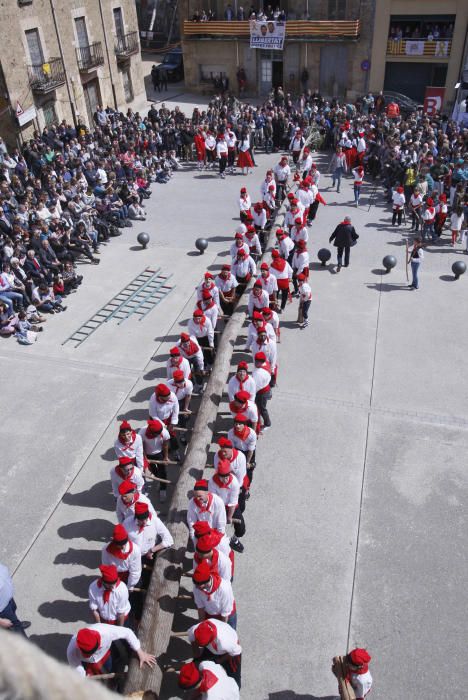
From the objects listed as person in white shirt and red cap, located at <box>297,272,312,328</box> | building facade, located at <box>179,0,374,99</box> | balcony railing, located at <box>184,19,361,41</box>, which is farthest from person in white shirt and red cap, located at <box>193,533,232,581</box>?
balcony railing, located at <box>184,19,361,41</box>

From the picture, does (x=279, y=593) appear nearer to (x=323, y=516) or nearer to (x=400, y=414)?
(x=323, y=516)

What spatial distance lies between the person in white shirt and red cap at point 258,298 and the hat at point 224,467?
457 cm

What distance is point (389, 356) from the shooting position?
12023 millimetres

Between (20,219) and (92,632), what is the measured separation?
1238 centimetres

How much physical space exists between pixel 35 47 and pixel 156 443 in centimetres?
2053

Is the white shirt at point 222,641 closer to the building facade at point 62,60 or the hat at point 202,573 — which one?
the hat at point 202,573

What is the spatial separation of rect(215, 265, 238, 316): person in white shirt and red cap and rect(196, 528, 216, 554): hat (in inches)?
262

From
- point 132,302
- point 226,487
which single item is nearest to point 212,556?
point 226,487

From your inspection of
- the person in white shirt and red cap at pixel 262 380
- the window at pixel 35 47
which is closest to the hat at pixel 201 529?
the person in white shirt and red cap at pixel 262 380

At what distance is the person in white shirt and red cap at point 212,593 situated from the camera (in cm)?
623

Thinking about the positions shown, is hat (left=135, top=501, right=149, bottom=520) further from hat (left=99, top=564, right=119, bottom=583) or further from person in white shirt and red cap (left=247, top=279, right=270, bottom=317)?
person in white shirt and red cap (left=247, top=279, right=270, bottom=317)

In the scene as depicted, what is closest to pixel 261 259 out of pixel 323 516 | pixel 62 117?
pixel 323 516

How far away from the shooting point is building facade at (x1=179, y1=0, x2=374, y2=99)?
3121 cm

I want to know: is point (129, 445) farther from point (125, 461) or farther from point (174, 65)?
point (174, 65)
